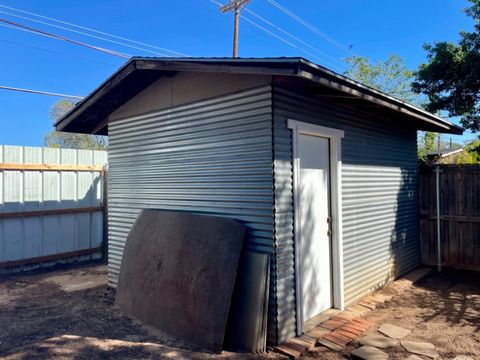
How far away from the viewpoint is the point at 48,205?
270 inches

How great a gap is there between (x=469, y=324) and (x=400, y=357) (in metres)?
1.33

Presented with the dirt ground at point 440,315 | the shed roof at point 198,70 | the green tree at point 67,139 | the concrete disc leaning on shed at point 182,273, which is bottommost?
the dirt ground at point 440,315

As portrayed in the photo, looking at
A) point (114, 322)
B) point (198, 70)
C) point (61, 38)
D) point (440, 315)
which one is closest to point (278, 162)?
point (198, 70)

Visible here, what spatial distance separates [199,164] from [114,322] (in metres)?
2.14

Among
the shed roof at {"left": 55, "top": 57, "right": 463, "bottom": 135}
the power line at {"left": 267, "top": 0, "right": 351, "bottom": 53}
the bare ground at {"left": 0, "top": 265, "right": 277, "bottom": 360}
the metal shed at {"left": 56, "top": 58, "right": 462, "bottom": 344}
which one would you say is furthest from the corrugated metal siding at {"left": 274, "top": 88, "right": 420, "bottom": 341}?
the power line at {"left": 267, "top": 0, "right": 351, "bottom": 53}

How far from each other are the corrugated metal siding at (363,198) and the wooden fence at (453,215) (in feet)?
0.71

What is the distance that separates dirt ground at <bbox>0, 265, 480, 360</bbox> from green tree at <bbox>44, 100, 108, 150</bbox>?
2019cm

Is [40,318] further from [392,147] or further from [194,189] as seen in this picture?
[392,147]

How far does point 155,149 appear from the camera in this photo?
474 centimetres

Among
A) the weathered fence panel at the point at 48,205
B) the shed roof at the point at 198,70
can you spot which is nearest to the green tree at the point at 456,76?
the shed roof at the point at 198,70

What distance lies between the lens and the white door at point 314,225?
389 centimetres

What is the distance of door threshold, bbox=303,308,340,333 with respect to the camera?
385 centimetres

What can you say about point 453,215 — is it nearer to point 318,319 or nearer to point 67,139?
point 318,319

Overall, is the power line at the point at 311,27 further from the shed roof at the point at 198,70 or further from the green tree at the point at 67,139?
the green tree at the point at 67,139
